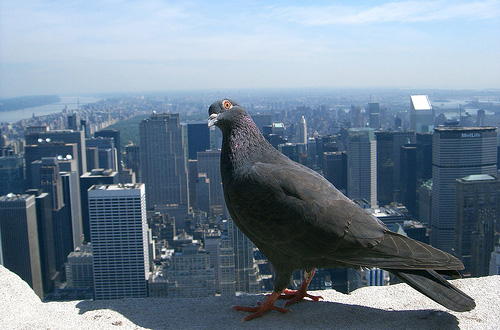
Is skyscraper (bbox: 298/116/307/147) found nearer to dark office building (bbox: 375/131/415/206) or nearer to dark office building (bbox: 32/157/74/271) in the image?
dark office building (bbox: 375/131/415/206)

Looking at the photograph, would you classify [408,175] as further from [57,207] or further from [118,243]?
[57,207]

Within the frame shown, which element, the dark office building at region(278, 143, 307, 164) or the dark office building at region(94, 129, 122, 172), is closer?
the dark office building at region(278, 143, 307, 164)

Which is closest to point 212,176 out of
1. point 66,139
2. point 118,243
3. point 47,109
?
point 118,243

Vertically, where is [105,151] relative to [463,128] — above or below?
below

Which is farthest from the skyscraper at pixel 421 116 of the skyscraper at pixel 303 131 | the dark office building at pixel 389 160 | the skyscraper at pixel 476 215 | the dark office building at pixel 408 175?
the skyscraper at pixel 303 131

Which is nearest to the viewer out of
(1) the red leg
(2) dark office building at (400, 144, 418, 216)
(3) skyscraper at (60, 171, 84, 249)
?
(1) the red leg

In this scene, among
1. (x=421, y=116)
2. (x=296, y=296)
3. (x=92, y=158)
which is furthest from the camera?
(x=92, y=158)

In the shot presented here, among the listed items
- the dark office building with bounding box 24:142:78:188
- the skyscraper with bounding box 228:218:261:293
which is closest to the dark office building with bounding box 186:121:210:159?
the dark office building with bounding box 24:142:78:188
